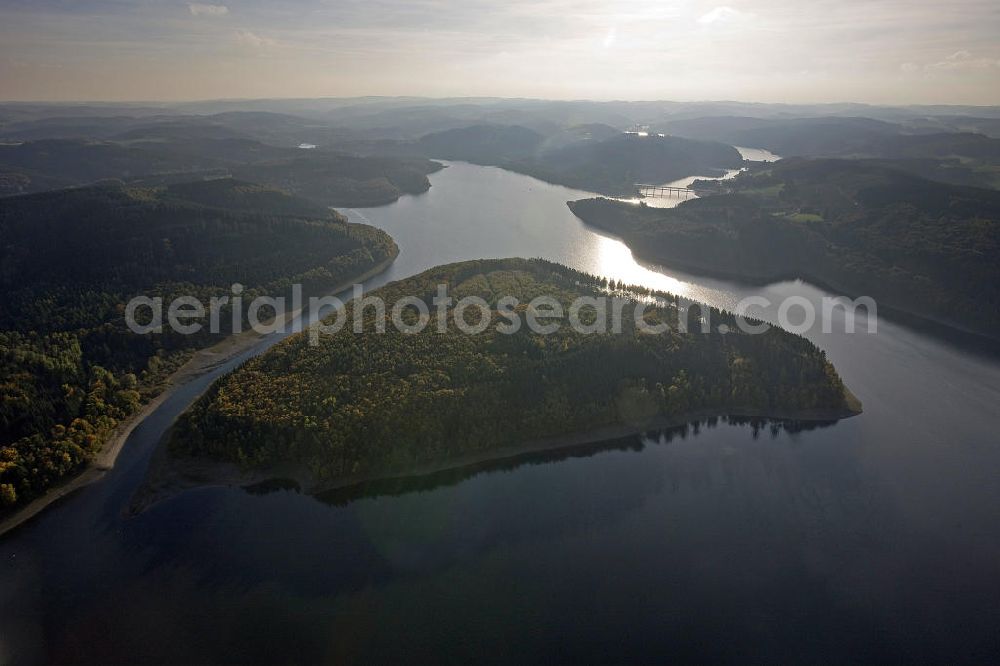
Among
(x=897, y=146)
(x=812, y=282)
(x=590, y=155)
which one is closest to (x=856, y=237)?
(x=812, y=282)

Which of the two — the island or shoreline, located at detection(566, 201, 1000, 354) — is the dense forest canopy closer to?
shoreline, located at detection(566, 201, 1000, 354)

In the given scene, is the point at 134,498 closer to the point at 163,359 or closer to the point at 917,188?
the point at 163,359

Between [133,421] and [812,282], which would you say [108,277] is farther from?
[812,282]

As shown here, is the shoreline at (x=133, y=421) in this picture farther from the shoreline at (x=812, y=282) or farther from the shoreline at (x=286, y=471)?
the shoreline at (x=812, y=282)

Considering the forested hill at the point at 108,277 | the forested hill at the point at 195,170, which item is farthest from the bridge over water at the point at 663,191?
the forested hill at the point at 108,277

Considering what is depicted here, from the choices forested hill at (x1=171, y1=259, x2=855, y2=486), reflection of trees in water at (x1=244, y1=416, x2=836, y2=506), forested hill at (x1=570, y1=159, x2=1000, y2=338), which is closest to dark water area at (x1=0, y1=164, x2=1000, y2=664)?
reflection of trees in water at (x1=244, y1=416, x2=836, y2=506)

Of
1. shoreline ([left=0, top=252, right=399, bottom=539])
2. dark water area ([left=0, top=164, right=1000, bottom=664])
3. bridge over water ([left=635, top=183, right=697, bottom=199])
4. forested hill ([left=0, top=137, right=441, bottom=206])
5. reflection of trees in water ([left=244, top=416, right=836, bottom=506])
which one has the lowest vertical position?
dark water area ([left=0, top=164, right=1000, bottom=664])

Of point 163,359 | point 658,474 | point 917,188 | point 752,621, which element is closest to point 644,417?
point 658,474
